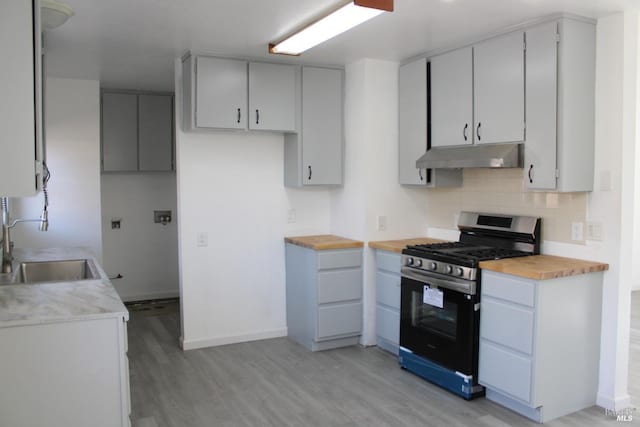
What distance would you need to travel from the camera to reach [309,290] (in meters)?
4.58

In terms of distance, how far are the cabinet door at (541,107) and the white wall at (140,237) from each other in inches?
171

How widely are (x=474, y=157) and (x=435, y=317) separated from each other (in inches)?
44.7

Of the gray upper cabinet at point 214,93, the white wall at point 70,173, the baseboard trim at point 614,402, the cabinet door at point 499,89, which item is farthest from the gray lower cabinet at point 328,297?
the white wall at point 70,173

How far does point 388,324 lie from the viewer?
4441mm

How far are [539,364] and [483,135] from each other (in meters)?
1.56

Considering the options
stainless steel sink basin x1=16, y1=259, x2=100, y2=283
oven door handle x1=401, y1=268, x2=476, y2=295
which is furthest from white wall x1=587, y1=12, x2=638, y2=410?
stainless steel sink basin x1=16, y1=259, x2=100, y2=283

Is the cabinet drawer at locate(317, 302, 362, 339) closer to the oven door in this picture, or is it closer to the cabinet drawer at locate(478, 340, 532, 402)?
the oven door

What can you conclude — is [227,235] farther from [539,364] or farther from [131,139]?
[539,364]

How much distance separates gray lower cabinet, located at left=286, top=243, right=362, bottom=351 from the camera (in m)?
4.50

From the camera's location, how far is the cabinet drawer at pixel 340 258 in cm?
448

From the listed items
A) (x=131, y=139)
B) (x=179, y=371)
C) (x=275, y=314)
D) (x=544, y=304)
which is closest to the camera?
(x=544, y=304)

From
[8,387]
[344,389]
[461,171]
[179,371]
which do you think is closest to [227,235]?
[179,371]

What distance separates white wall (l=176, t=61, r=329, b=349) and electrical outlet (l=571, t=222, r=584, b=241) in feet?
7.20

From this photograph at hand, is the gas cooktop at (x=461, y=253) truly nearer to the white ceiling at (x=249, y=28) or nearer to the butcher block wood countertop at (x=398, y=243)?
the butcher block wood countertop at (x=398, y=243)
